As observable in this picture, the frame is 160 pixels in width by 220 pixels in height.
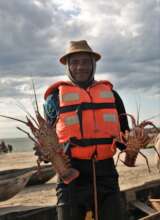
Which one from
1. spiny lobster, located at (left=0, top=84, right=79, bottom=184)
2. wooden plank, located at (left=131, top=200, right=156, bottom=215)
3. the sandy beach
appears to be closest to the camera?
spiny lobster, located at (left=0, top=84, right=79, bottom=184)

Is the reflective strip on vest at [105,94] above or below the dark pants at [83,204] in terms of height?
above

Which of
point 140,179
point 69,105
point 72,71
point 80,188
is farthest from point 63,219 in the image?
point 140,179

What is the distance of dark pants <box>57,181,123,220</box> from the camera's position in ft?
14.6

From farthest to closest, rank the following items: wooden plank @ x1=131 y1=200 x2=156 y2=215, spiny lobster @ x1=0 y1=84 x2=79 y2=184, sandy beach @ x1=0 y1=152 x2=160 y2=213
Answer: sandy beach @ x1=0 y1=152 x2=160 y2=213
wooden plank @ x1=131 y1=200 x2=156 y2=215
spiny lobster @ x1=0 y1=84 x2=79 y2=184

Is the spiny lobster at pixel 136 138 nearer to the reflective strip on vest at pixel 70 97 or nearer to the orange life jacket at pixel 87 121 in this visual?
the orange life jacket at pixel 87 121

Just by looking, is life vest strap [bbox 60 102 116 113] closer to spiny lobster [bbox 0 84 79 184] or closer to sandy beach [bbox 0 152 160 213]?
spiny lobster [bbox 0 84 79 184]

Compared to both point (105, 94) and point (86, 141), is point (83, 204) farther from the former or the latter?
point (105, 94)

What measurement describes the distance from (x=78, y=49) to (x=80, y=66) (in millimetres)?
170

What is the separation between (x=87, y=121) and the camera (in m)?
4.60

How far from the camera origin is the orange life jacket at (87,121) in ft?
14.9

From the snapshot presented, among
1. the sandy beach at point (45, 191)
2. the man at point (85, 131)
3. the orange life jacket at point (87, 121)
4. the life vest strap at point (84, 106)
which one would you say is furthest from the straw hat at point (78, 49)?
the sandy beach at point (45, 191)

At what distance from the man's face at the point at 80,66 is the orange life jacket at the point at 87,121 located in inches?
4.9

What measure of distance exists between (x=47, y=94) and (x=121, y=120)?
761mm

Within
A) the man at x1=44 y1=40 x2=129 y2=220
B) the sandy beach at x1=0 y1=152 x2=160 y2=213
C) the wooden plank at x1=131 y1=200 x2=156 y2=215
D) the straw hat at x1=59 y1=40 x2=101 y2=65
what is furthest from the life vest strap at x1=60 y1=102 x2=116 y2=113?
the sandy beach at x1=0 y1=152 x2=160 y2=213
